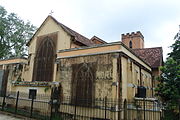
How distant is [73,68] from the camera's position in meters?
14.1

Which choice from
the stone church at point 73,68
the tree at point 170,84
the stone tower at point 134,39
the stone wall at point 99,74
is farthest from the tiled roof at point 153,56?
the stone wall at point 99,74

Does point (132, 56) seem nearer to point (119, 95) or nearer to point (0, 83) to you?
point (119, 95)

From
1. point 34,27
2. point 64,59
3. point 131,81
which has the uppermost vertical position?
point 34,27

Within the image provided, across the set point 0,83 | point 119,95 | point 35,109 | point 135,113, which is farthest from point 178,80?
point 0,83

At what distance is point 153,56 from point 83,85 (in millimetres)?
16802

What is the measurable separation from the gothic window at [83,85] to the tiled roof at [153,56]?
13645 mm

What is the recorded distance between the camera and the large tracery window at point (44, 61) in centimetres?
1685

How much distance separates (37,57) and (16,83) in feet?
13.5

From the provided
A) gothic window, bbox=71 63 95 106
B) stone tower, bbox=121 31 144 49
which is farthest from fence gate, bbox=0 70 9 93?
stone tower, bbox=121 31 144 49

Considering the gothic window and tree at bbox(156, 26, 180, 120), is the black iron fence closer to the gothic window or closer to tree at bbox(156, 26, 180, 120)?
the gothic window

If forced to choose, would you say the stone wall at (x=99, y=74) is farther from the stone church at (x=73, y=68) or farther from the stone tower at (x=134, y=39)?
the stone tower at (x=134, y=39)

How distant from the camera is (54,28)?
17750mm

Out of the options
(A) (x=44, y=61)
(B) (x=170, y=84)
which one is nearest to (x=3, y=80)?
(A) (x=44, y=61)

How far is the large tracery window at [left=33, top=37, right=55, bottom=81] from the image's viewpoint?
55.3 feet
